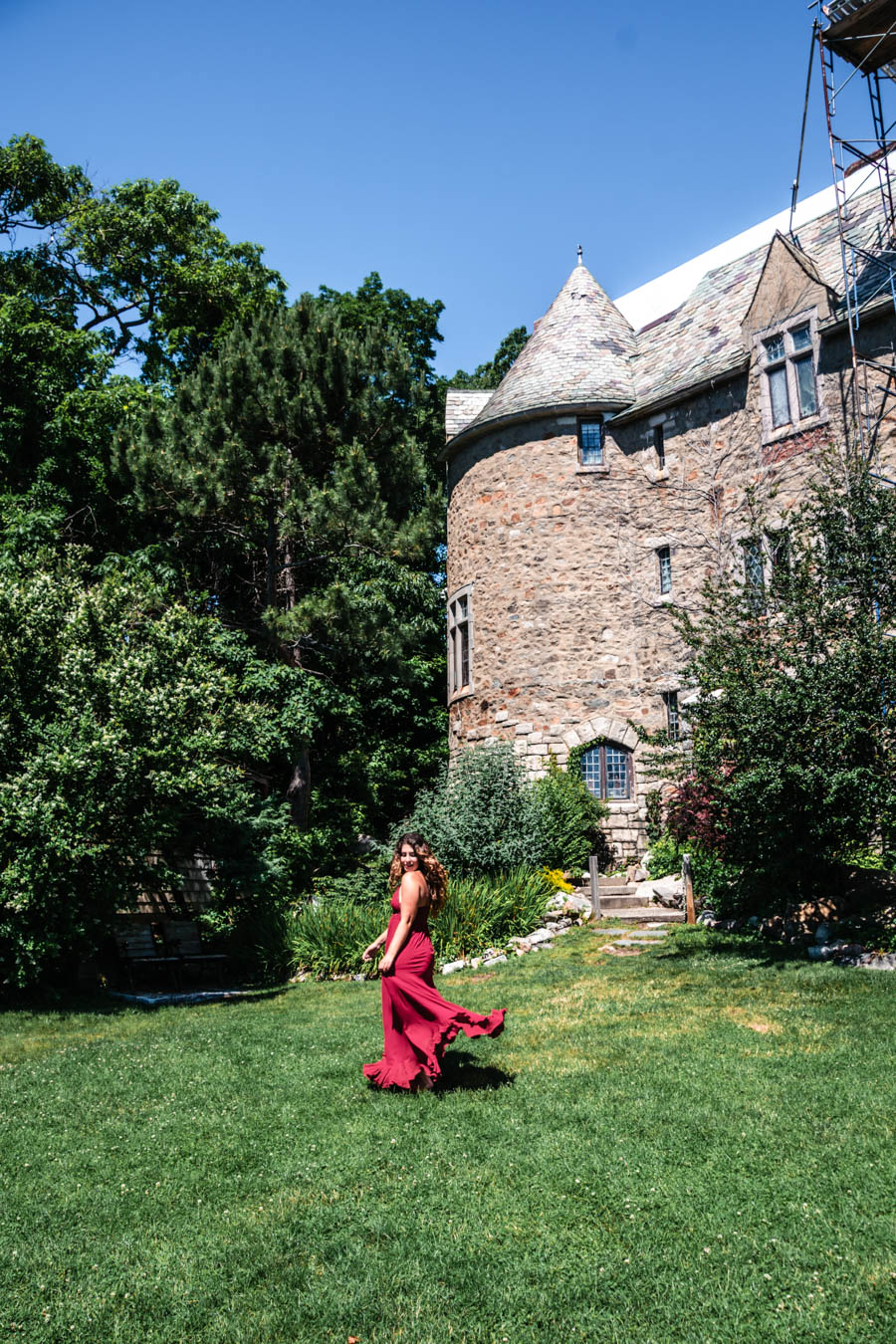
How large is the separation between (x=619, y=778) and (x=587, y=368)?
947 centimetres

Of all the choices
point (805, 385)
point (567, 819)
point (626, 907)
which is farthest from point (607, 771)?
point (805, 385)

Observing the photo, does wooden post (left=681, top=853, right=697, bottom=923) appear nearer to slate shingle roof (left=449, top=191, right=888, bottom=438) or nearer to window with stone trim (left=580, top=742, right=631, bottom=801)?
window with stone trim (left=580, top=742, right=631, bottom=801)

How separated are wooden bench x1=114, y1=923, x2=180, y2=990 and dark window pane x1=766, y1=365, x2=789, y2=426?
549 inches

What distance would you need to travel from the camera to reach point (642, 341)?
78.1ft

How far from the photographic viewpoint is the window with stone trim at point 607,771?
20441 mm

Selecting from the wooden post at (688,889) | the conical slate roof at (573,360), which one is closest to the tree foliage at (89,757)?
the wooden post at (688,889)

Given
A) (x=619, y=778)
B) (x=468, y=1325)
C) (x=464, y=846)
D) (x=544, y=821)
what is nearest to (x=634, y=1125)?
(x=468, y=1325)

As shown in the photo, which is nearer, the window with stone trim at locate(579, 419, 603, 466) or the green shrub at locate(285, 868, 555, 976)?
the green shrub at locate(285, 868, 555, 976)

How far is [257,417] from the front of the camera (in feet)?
69.8

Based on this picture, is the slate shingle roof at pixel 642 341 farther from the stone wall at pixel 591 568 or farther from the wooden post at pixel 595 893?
the wooden post at pixel 595 893

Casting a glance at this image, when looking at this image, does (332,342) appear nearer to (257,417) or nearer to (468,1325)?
(257,417)

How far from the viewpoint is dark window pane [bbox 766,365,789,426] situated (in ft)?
59.1

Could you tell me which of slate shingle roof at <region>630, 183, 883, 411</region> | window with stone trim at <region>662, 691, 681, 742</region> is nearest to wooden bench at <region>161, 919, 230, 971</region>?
window with stone trim at <region>662, 691, 681, 742</region>

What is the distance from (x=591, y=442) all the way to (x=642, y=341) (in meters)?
3.86
